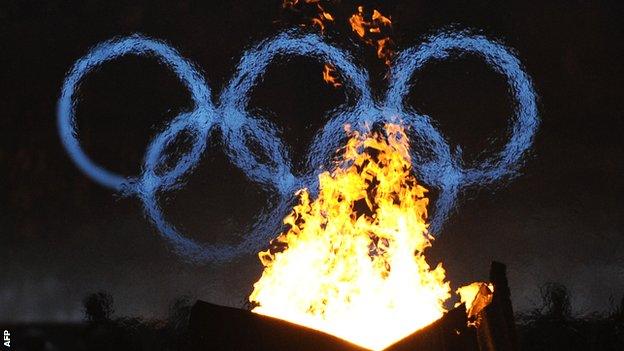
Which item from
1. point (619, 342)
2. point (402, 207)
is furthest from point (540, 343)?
point (402, 207)

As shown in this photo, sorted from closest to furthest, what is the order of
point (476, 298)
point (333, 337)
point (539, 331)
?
point (333, 337)
point (476, 298)
point (539, 331)

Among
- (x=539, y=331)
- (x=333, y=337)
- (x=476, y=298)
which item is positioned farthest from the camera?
(x=539, y=331)

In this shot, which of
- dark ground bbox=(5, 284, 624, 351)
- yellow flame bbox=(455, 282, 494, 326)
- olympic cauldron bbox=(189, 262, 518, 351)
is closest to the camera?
olympic cauldron bbox=(189, 262, 518, 351)

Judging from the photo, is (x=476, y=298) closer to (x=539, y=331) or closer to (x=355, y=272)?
(x=355, y=272)

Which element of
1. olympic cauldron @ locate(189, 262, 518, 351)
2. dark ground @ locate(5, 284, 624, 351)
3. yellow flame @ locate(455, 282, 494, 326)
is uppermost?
dark ground @ locate(5, 284, 624, 351)

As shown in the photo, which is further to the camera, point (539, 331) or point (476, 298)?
point (539, 331)

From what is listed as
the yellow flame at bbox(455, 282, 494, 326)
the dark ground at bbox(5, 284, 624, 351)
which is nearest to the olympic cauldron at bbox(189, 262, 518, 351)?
the yellow flame at bbox(455, 282, 494, 326)

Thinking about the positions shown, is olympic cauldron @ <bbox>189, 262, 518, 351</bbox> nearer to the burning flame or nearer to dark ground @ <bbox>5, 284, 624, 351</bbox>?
the burning flame

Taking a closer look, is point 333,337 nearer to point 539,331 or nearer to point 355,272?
point 355,272

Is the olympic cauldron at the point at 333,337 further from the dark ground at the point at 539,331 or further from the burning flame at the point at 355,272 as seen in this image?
the dark ground at the point at 539,331

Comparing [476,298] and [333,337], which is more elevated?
[476,298]

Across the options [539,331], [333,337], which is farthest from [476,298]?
[539,331]

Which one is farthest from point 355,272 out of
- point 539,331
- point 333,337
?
point 539,331

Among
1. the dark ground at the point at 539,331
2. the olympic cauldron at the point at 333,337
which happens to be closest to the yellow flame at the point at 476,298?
the olympic cauldron at the point at 333,337
